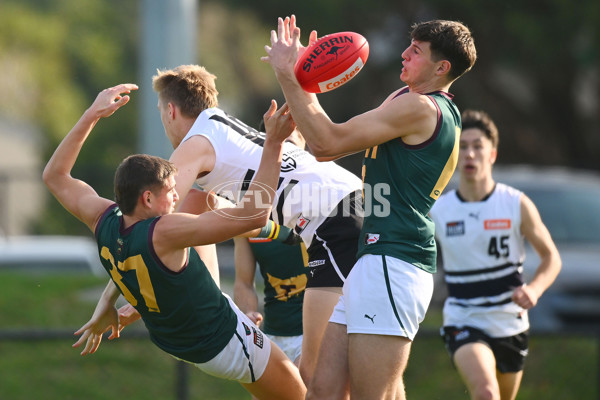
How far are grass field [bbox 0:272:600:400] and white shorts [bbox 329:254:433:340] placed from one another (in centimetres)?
542

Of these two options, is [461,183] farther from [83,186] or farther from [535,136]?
[535,136]

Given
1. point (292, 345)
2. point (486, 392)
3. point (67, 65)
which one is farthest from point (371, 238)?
point (67, 65)

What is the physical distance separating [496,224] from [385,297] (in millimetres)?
2701

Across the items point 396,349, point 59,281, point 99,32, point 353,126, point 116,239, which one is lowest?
point 59,281

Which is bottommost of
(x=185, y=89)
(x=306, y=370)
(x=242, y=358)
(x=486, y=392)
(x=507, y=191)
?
(x=486, y=392)

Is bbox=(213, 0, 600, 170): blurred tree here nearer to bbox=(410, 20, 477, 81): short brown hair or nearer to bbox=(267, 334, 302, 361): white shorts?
bbox=(267, 334, 302, 361): white shorts

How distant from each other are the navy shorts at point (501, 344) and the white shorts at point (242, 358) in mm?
2284

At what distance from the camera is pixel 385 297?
4.53 metres

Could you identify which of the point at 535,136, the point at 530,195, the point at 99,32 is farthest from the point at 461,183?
the point at 99,32

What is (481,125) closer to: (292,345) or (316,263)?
(292,345)

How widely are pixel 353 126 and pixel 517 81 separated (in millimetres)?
A: 16833

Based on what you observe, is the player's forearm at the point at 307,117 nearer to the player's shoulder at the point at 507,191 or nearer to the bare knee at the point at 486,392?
the bare knee at the point at 486,392

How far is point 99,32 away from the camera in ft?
97.2

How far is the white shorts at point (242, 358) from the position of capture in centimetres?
486
